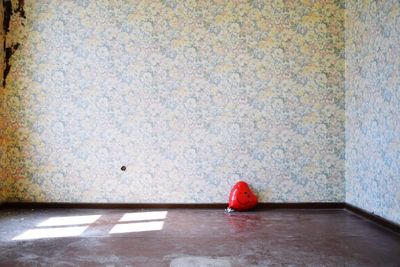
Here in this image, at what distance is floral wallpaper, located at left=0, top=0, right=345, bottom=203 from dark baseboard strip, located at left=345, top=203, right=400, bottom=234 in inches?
9.4

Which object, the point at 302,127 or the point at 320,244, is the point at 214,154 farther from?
the point at 320,244

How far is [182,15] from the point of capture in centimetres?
429

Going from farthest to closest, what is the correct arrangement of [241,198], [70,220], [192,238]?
[241,198] → [70,220] → [192,238]

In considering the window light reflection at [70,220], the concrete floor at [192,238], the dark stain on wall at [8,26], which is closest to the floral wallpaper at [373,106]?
the concrete floor at [192,238]

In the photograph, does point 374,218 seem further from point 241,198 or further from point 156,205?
point 156,205

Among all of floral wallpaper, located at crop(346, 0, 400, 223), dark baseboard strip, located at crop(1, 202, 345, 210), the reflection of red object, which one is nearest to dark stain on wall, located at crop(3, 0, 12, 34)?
A: dark baseboard strip, located at crop(1, 202, 345, 210)

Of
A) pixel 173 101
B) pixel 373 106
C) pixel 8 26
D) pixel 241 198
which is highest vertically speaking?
pixel 8 26

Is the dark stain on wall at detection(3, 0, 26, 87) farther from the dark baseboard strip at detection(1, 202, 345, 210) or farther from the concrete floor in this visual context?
the concrete floor

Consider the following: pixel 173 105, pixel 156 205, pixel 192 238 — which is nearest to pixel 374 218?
pixel 192 238

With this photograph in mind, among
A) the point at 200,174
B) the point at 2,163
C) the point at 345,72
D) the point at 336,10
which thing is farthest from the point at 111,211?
the point at 336,10

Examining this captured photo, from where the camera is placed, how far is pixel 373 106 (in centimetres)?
367

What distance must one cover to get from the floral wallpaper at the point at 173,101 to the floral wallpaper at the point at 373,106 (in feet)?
0.64

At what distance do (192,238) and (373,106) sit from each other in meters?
2.10

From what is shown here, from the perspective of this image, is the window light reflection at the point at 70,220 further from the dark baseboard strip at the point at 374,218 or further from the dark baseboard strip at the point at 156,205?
the dark baseboard strip at the point at 374,218
